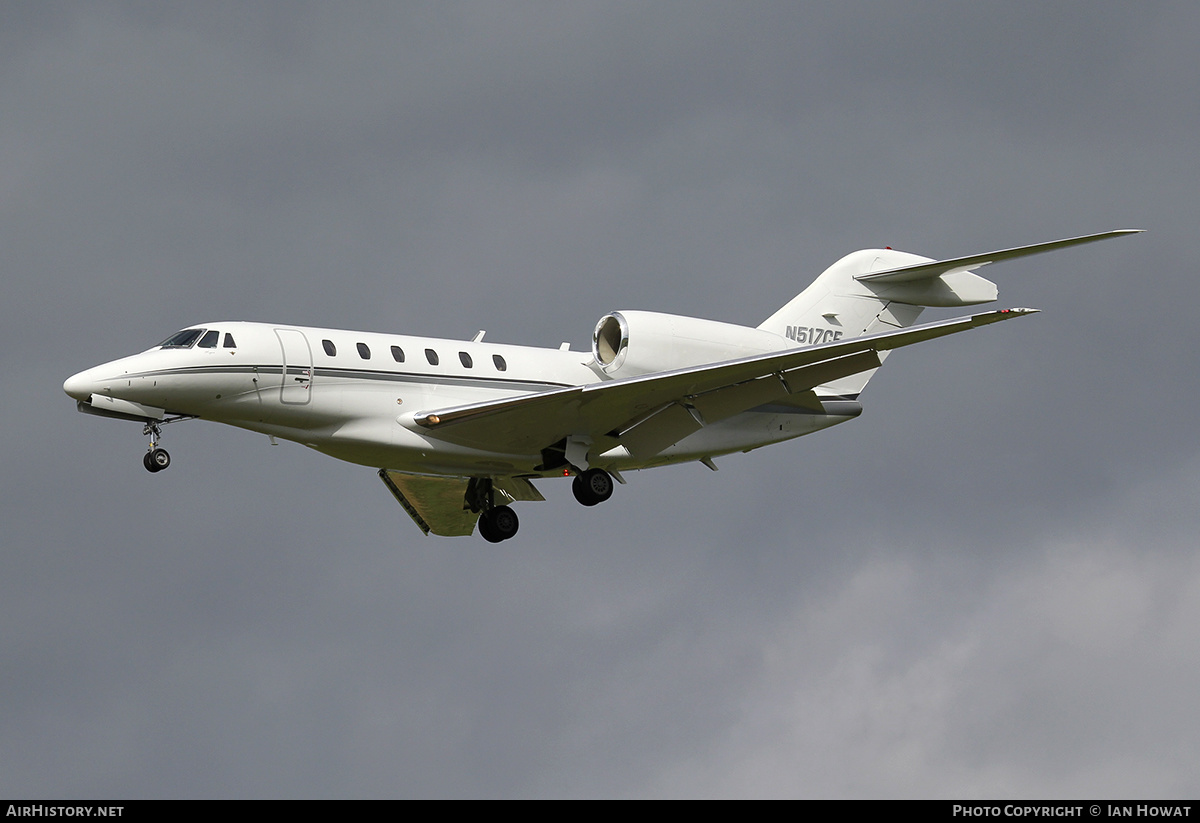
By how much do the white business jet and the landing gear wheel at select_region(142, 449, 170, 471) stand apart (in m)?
0.03

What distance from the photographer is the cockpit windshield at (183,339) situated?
21.9 metres

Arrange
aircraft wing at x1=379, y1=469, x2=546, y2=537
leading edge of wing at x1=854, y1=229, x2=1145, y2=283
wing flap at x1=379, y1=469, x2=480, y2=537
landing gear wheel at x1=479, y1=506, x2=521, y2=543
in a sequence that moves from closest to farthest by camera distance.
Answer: leading edge of wing at x1=854, y1=229, x2=1145, y2=283 < landing gear wheel at x1=479, y1=506, x2=521, y2=543 < aircraft wing at x1=379, y1=469, x2=546, y2=537 < wing flap at x1=379, y1=469, x2=480, y2=537

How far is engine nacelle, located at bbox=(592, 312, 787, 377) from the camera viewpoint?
2389 centimetres

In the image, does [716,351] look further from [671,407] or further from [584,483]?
[584,483]

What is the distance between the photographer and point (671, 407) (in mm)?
24094

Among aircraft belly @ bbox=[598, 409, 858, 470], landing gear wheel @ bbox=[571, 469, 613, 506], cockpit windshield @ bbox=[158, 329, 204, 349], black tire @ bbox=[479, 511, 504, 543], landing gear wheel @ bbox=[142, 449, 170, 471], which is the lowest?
black tire @ bbox=[479, 511, 504, 543]

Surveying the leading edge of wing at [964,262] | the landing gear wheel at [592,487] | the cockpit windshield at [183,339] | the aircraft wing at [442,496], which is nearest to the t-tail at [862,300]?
the leading edge of wing at [964,262]

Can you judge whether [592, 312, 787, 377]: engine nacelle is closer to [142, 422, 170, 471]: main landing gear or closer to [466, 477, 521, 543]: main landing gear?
[466, 477, 521, 543]: main landing gear

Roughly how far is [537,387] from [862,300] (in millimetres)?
6317

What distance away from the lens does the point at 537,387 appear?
2433 cm

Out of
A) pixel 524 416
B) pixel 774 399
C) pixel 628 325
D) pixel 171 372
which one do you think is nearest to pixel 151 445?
pixel 171 372

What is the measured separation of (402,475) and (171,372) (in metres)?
5.71

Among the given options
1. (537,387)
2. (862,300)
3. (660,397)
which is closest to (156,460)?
(537,387)

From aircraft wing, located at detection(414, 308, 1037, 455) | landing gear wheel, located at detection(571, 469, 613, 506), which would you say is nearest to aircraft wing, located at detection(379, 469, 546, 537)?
landing gear wheel, located at detection(571, 469, 613, 506)
